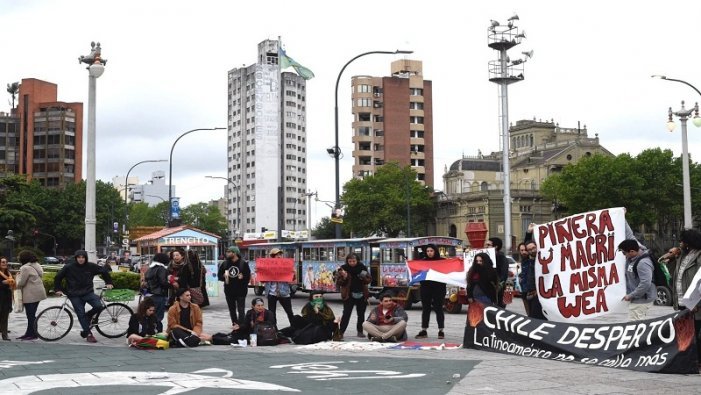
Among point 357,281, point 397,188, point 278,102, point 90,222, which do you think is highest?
point 278,102

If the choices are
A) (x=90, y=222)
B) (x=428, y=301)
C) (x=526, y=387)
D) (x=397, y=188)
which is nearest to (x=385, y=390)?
(x=526, y=387)

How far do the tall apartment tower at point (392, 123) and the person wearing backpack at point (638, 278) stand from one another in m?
104

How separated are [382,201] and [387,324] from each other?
7749 centimetres

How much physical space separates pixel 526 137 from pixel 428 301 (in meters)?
113

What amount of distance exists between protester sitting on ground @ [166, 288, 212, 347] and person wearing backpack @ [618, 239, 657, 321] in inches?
278

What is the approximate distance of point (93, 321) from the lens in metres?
15.5

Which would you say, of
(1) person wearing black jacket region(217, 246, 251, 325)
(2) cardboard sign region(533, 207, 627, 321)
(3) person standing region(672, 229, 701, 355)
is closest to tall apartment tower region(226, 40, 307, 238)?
(1) person wearing black jacket region(217, 246, 251, 325)

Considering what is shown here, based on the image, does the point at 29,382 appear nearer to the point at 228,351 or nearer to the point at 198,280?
the point at 228,351

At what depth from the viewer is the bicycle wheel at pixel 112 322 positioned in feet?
51.0

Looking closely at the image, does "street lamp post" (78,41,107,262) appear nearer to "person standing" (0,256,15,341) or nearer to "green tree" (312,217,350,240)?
"person standing" (0,256,15,341)

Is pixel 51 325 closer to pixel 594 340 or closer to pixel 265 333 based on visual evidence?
pixel 265 333

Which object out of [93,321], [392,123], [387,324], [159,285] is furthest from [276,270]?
[392,123]

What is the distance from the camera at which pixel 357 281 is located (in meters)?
15.7

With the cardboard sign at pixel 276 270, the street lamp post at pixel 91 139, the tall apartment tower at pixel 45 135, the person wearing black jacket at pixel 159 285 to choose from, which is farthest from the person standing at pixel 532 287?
the tall apartment tower at pixel 45 135
